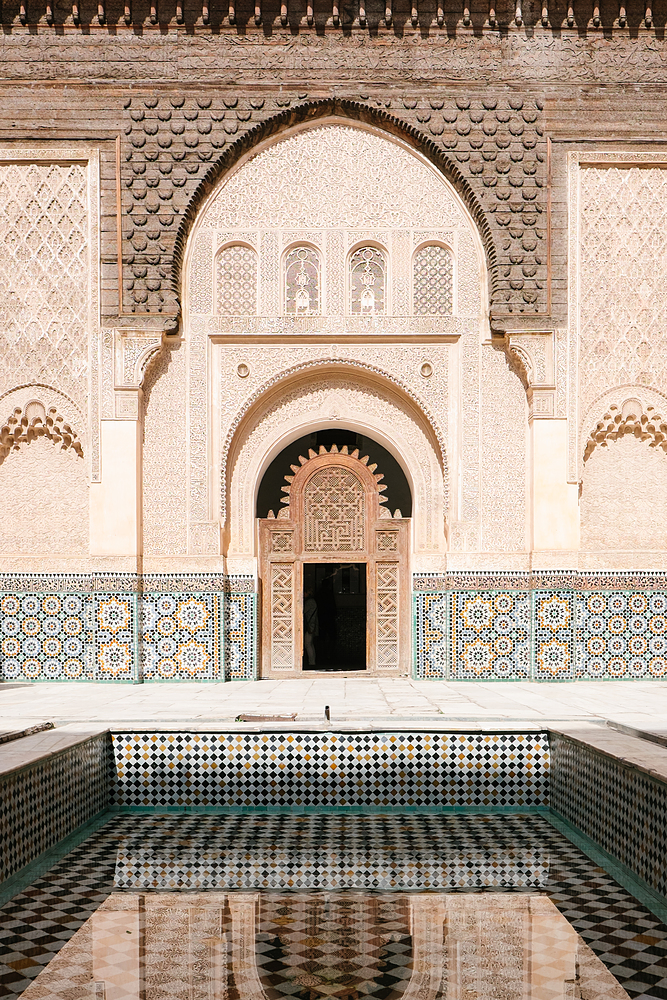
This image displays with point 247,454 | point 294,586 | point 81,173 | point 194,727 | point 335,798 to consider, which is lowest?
point 335,798

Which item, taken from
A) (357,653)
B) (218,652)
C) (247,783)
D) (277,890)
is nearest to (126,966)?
(277,890)

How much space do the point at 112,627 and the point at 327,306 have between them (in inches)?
88.5

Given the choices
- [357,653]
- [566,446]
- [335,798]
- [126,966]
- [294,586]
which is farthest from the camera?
[357,653]

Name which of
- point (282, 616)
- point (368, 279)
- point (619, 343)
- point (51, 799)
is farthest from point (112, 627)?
point (619, 343)

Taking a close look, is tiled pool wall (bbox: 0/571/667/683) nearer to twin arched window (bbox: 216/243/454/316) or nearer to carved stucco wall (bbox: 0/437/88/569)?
carved stucco wall (bbox: 0/437/88/569)

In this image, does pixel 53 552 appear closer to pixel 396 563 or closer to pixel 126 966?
pixel 396 563

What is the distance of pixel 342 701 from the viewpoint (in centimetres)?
468

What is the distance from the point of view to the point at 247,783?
3.73 meters

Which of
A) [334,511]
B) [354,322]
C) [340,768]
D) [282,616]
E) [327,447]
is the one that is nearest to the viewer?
[340,768]

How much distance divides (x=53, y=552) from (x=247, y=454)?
4.16ft

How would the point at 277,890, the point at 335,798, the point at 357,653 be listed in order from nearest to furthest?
the point at 277,890 < the point at 335,798 < the point at 357,653

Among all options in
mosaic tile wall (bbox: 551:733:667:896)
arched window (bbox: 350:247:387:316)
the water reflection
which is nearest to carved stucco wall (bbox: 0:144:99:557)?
arched window (bbox: 350:247:387:316)

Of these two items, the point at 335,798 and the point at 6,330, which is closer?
the point at 335,798

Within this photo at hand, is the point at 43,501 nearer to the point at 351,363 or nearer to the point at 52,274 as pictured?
the point at 52,274
